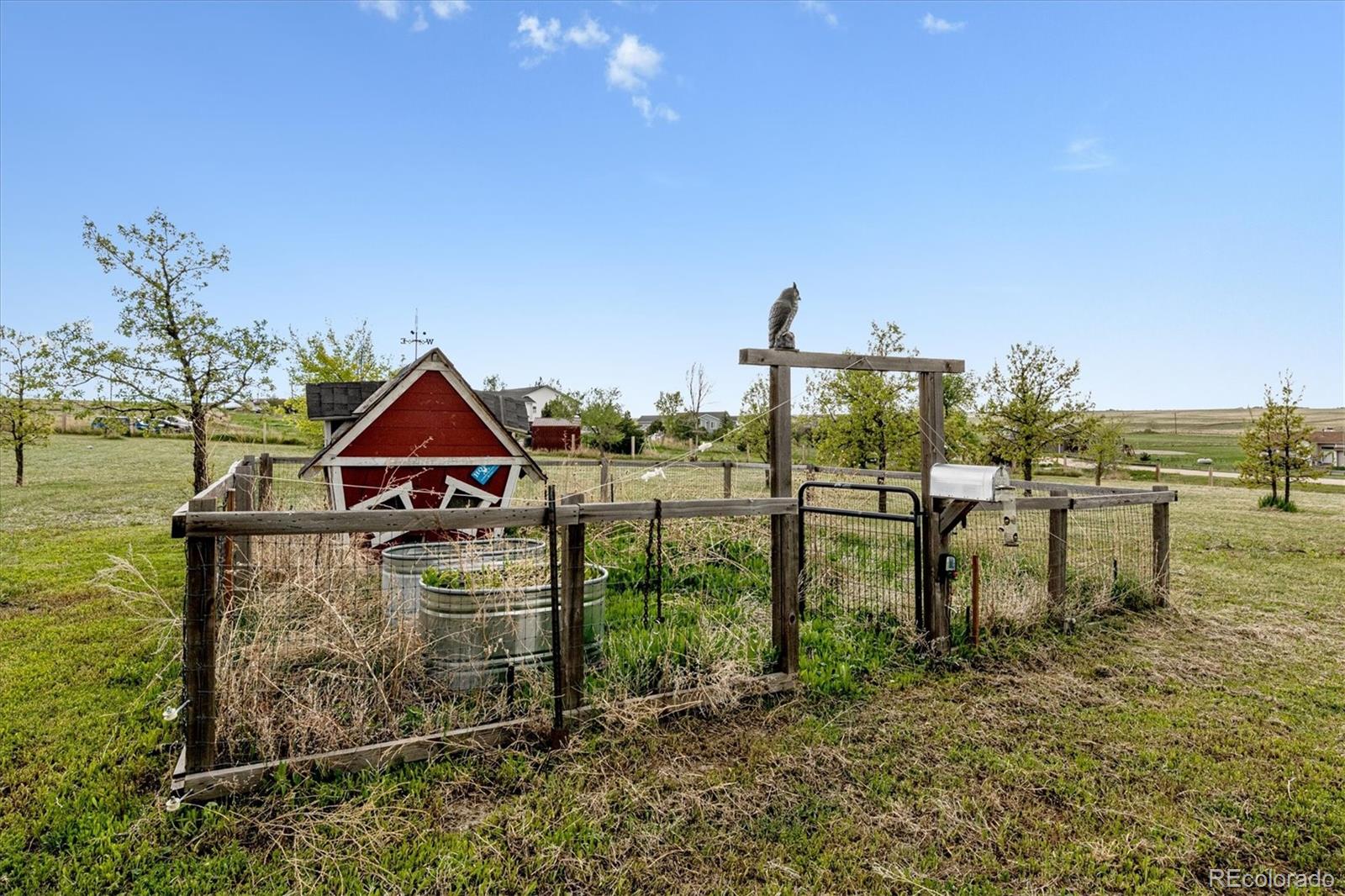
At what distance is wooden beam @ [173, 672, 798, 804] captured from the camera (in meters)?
2.93

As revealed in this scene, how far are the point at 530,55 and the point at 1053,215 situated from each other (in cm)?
1009

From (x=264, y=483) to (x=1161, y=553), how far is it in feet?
33.0

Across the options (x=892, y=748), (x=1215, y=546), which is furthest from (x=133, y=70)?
(x=1215, y=546)

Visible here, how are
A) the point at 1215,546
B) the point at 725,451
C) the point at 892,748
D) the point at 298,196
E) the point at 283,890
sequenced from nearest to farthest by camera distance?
the point at 283,890, the point at 892,748, the point at 1215,546, the point at 298,196, the point at 725,451

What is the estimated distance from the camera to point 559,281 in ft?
67.7

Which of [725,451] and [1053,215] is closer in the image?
[1053,215]

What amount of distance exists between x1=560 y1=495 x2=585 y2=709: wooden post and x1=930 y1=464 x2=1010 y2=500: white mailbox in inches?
108

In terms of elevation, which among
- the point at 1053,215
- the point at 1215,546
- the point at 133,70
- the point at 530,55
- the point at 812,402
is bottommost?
the point at 1215,546

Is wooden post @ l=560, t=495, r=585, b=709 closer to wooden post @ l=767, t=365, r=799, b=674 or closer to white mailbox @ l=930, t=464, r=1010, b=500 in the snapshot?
wooden post @ l=767, t=365, r=799, b=674

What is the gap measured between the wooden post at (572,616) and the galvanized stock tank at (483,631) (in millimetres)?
256

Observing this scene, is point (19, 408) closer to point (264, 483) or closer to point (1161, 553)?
point (264, 483)

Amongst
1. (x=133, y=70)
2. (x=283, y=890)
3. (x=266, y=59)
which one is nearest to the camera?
(x=283, y=890)

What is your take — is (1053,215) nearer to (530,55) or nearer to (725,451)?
(530,55)

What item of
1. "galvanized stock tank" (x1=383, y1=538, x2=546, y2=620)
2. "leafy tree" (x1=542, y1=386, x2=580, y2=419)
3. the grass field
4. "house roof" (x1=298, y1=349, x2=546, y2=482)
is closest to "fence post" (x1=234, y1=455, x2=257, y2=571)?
"house roof" (x1=298, y1=349, x2=546, y2=482)
